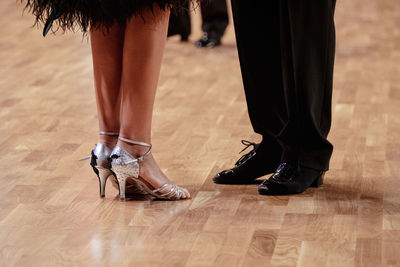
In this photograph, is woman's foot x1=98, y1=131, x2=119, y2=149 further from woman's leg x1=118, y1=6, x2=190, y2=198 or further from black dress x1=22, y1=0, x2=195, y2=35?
black dress x1=22, y1=0, x2=195, y2=35

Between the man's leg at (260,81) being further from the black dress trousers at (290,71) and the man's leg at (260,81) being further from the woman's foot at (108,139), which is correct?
the woman's foot at (108,139)

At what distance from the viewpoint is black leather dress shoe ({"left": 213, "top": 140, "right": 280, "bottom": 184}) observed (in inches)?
77.7

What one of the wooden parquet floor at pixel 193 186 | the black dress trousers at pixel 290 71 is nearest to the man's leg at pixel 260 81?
the black dress trousers at pixel 290 71

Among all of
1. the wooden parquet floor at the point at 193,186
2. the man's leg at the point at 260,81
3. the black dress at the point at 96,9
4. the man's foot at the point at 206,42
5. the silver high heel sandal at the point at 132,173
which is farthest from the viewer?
the man's foot at the point at 206,42

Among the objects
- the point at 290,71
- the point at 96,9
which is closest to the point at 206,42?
the point at 290,71

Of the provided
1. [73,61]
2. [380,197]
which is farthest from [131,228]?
[73,61]

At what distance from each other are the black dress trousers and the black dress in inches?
9.0

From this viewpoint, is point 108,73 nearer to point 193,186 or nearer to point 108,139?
Answer: point 108,139

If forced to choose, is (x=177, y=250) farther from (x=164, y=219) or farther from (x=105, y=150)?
(x=105, y=150)

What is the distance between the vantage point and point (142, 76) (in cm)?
178

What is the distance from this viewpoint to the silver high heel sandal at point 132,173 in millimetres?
1788

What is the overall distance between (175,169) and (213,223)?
1.41 ft

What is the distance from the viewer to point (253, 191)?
1.92m

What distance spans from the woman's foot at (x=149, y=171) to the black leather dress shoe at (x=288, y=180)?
0.62 ft
